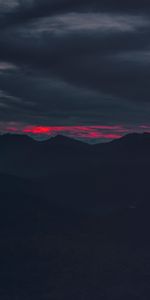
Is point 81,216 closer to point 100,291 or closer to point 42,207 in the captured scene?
point 42,207

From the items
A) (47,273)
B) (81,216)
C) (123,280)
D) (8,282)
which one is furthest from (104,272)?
(81,216)

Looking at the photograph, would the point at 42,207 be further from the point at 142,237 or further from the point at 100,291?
the point at 100,291

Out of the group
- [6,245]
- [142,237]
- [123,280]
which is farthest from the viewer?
[142,237]

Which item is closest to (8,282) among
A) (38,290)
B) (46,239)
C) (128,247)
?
(38,290)

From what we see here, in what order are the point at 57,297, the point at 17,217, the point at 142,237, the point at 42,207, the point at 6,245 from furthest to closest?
the point at 42,207
the point at 17,217
the point at 142,237
the point at 6,245
the point at 57,297

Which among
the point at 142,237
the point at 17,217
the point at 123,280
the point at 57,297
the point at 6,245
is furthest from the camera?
the point at 17,217

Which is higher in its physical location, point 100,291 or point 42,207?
point 42,207

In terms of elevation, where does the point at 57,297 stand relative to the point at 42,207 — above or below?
below

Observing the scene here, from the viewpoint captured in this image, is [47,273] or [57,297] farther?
[47,273]

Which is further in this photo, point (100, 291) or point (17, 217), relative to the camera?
point (17, 217)
